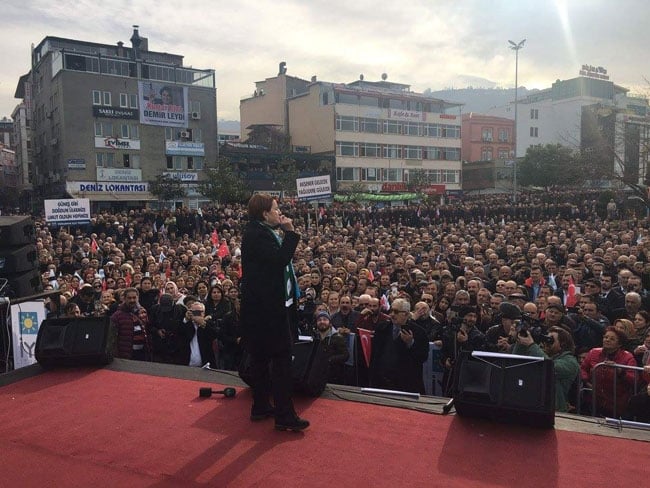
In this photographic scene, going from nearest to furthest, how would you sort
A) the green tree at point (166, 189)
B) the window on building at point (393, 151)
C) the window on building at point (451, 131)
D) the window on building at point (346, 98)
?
the green tree at point (166, 189), the window on building at point (346, 98), the window on building at point (393, 151), the window on building at point (451, 131)

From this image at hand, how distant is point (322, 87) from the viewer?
54844mm

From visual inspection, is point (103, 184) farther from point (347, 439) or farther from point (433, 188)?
point (347, 439)

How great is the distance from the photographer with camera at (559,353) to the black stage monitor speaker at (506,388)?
2.77 feet

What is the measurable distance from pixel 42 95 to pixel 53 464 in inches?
2046

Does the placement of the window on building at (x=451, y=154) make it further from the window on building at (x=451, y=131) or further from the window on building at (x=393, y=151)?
the window on building at (x=393, y=151)

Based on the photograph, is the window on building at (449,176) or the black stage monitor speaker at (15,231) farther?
the window on building at (449,176)

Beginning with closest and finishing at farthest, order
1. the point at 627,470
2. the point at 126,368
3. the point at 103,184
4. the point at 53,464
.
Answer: the point at 627,470, the point at 53,464, the point at 126,368, the point at 103,184

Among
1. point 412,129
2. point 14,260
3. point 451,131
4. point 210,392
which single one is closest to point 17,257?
point 14,260

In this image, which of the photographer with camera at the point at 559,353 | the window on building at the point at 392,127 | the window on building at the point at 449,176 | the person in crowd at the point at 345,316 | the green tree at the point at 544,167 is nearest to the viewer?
the photographer with camera at the point at 559,353

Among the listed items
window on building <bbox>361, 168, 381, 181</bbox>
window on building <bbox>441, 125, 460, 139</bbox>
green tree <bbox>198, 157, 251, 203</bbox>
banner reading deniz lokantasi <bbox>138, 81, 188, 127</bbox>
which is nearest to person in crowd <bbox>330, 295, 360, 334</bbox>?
green tree <bbox>198, 157, 251, 203</bbox>

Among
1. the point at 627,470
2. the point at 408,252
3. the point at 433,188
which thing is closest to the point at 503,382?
the point at 627,470

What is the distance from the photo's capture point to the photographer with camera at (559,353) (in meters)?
4.80

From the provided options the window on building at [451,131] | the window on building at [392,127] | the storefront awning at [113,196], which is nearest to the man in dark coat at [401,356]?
the storefront awning at [113,196]

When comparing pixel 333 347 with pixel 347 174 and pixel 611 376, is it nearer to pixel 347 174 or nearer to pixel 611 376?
pixel 611 376
